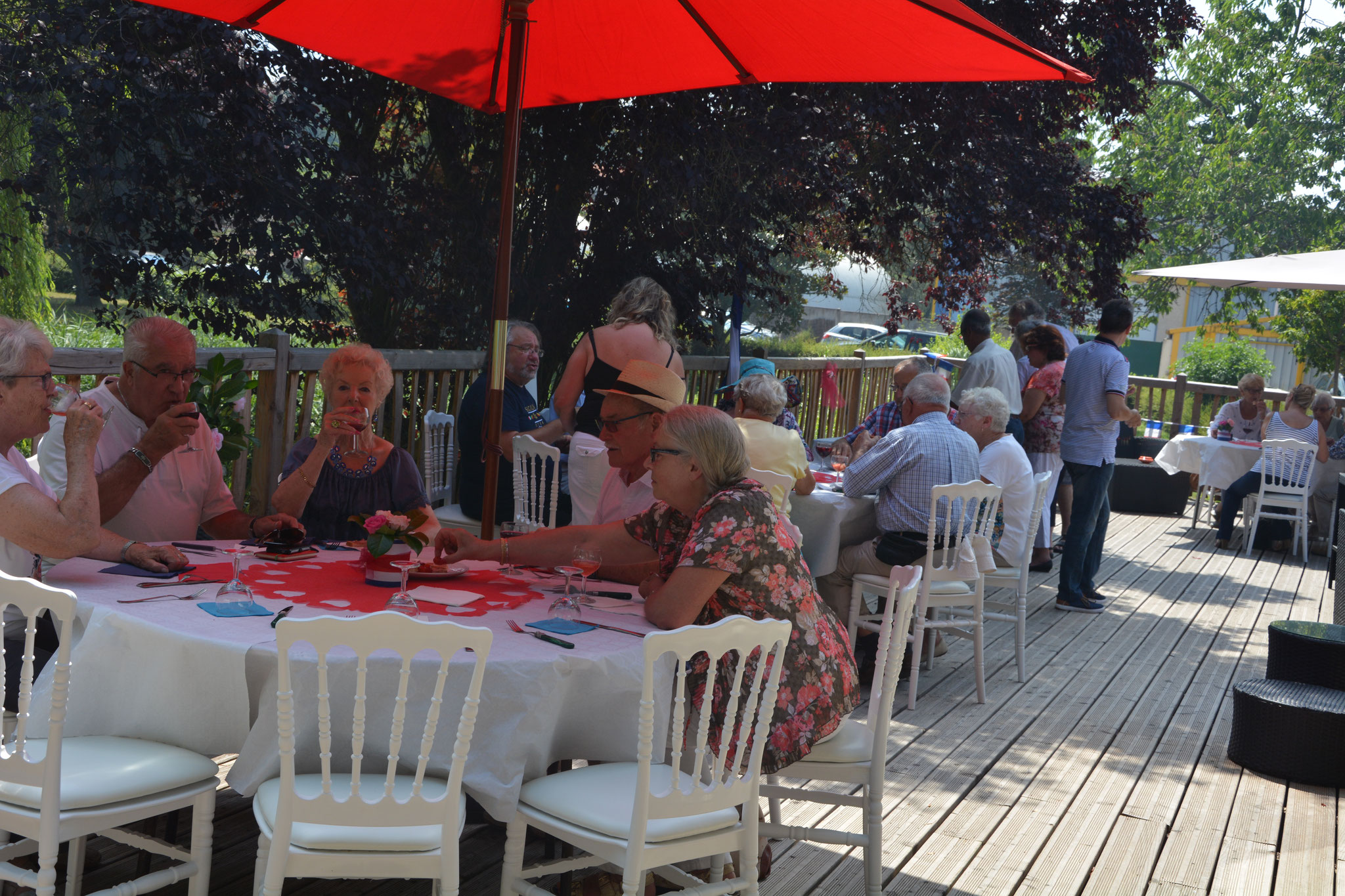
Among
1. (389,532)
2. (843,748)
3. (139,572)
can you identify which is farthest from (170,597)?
(843,748)

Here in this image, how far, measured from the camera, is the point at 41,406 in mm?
2762

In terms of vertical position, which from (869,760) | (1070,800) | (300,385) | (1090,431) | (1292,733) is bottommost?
(1070,800)

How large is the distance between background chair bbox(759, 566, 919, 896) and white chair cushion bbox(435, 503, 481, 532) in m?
2.62

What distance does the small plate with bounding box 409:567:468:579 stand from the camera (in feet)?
10.0

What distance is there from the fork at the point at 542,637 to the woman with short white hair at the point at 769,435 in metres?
2.51

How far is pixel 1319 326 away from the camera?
1688 centimetres

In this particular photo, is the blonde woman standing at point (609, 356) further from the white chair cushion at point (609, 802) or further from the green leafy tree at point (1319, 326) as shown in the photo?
the green leafy tree at point (1319, 326)

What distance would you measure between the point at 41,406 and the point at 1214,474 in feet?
31.5

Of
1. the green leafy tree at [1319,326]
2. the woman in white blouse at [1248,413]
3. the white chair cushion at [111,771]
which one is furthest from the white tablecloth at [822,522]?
the green leafy tree at [1319,326]

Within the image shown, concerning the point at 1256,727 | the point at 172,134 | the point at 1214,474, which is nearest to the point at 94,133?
the point at 172,134

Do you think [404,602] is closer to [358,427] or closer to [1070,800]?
[358,427]

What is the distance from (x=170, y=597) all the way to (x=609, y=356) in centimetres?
271

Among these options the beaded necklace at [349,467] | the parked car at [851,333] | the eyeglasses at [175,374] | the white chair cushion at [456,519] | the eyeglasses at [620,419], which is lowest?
the white chair cushion at [456,519]
